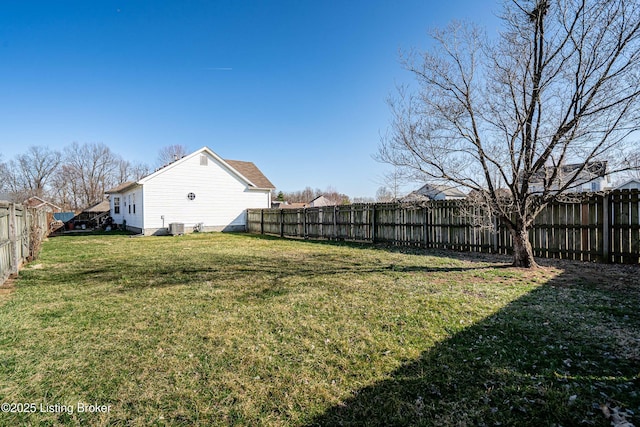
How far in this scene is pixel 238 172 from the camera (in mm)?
20359

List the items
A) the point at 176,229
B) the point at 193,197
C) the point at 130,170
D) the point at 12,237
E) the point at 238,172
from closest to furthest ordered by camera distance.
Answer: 1. the point at 12,237
2. the point at 176,229
3. the point at 193,197
4. the point at 238,172
5. the point at 130,170

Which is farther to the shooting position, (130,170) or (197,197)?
(130,170)

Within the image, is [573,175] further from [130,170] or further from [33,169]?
[33,169]

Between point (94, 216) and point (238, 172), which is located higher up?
point (238, 172)

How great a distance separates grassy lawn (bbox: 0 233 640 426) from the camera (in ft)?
6.95

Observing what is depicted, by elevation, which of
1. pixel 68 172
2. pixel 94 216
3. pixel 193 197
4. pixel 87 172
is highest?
pixel 87 172

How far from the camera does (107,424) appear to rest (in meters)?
1.99

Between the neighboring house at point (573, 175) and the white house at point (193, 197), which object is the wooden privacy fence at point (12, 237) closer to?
the white house at point (193, 197)

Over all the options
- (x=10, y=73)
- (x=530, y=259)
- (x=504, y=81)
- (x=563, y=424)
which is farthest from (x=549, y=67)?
(x=10, y=73)

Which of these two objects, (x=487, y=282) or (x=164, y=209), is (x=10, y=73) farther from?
(x=487, y=282)

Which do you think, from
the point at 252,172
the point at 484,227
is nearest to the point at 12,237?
the point at 484,227

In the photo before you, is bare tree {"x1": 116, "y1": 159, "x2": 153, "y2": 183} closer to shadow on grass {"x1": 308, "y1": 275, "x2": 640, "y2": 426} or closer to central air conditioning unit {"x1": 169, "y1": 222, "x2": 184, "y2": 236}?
central air conditioning unit {"x1": 169, "y1": 222, "x2": 184, "y2": 236}

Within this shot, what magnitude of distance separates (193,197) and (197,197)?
9.5 inches

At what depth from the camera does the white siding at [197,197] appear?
17656 mm
